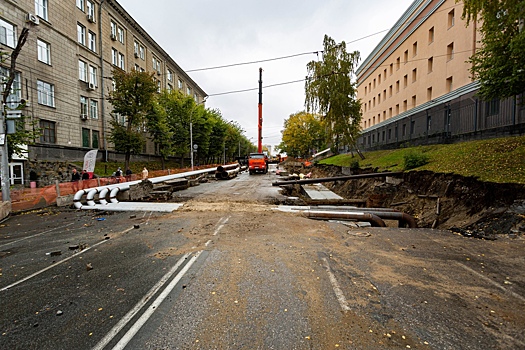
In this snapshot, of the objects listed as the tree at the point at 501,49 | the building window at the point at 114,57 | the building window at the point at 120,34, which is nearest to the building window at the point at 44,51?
the building window at the point at 114,57

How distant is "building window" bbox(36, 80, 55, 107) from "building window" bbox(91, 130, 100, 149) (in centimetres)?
537

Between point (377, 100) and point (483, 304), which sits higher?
point (377, 100)

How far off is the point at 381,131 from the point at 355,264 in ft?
107

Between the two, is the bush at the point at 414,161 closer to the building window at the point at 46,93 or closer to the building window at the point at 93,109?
the building window at the point at 46,93

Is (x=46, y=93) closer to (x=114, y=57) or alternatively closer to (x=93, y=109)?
(x=93, y=109)

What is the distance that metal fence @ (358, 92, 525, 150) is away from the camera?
12.9 meters

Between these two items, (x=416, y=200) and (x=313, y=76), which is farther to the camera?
(x=313, y=76)

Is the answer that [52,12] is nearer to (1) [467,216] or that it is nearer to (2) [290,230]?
(2) [290,230]

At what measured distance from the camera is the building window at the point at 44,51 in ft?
74.6

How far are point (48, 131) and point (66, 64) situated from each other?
7338mm

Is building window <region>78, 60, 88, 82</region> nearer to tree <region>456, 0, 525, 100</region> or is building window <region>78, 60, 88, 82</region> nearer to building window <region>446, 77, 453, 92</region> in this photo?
tree <region>456, 0, 525, 100</region>

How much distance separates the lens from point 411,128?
80.9 ft

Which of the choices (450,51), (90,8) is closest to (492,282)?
(450,51)

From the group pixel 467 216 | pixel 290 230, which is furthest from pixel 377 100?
pixel 290 230
